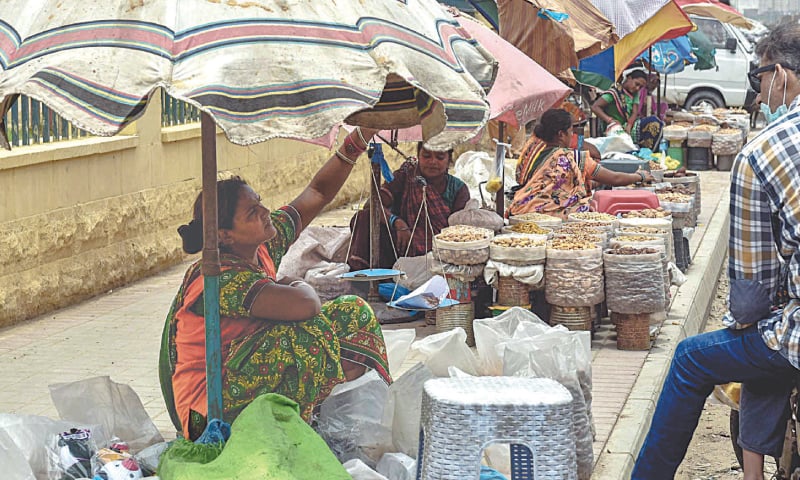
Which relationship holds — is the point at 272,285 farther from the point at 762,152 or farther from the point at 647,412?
the point at 647,412

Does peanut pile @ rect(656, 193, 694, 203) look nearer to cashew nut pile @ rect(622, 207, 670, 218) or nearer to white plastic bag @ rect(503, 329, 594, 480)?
cashew nut pile @ rect(622, 207, 670, 218)

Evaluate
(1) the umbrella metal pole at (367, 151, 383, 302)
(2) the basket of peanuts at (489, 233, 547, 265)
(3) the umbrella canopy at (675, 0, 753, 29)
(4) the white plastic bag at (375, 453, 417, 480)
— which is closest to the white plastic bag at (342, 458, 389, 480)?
(4) the white plastic bag at (375, 453, 417, 480)

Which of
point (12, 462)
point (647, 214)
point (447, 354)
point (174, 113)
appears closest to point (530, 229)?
point (647, 214)

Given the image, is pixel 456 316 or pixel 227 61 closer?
pixel 227 61

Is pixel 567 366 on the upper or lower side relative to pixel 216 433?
upper

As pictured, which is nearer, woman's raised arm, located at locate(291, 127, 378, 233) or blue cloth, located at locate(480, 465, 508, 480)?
blue cloth, located at locate(480, 465, 508, 480)

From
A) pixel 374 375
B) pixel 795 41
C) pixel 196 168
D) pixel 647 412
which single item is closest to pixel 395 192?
pixel 196 168

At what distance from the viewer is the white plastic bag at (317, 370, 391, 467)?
4.28 metres

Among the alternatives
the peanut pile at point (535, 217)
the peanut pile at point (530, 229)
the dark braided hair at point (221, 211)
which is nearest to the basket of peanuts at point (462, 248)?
the peanut pile at point (530, 229)

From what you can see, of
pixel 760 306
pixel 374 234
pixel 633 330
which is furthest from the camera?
pixel 374 234

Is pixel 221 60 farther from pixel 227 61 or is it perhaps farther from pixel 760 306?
pixel 760 306

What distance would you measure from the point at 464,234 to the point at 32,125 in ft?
10.3

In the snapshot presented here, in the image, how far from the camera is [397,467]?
4121 millimetres

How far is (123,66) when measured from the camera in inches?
123
